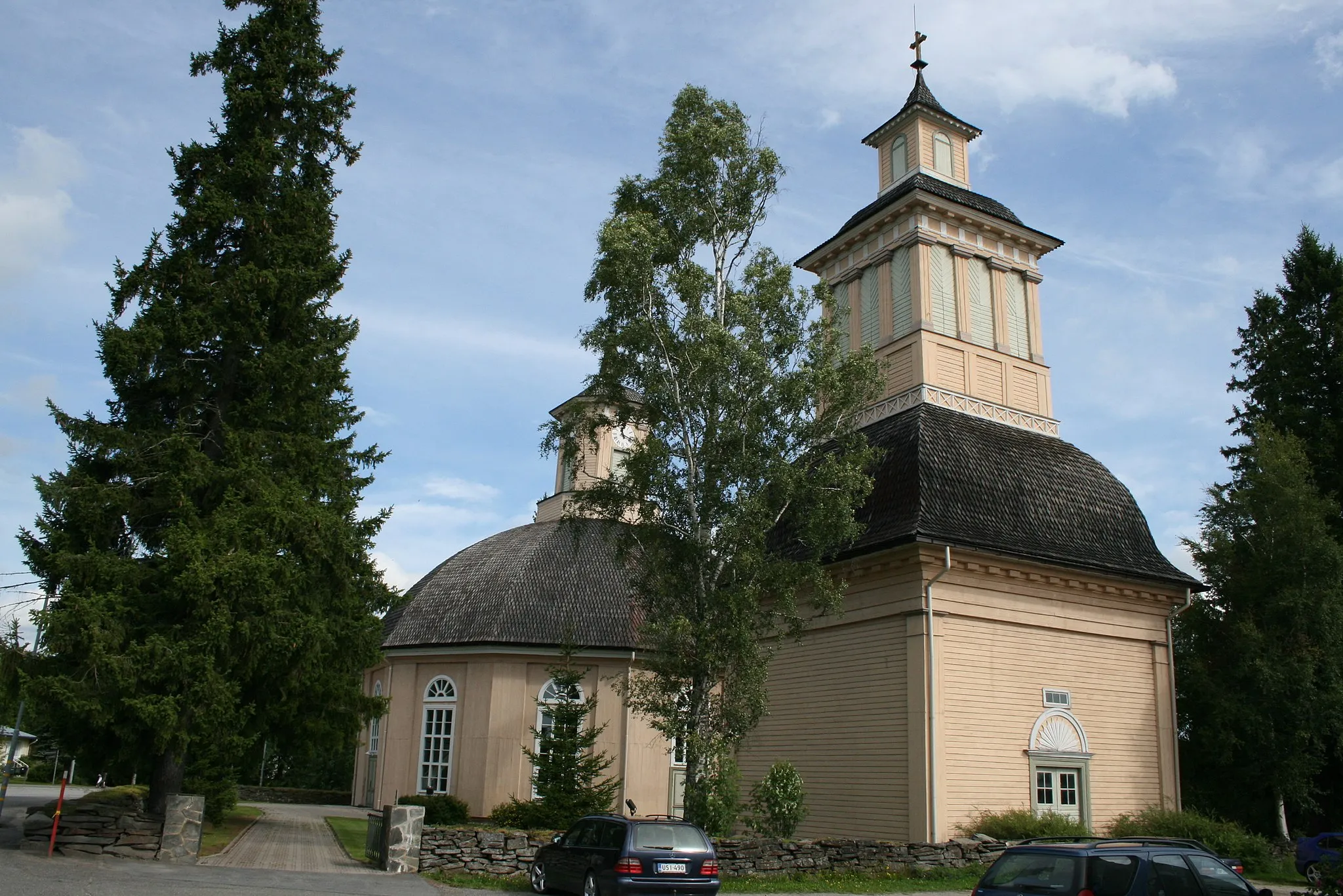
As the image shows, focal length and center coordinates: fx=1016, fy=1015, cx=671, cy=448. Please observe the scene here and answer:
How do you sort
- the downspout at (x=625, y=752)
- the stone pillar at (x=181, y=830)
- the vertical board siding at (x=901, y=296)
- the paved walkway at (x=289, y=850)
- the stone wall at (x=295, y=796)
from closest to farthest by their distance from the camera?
the stone pillar at (x=181, y=830) < the paved walkway at (x=289, y=850) < the vertical board siding at (x=901, y=296) < the downspout at (x=625, y=752) < the stone wall at (x=295, y=796)

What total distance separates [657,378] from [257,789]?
3420 centimetres

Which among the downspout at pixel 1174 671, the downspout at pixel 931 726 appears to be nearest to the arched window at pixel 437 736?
the downspout at pixel 931 726

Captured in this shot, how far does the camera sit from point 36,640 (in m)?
16.3

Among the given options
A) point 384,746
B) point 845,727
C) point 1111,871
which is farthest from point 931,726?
point 384,746

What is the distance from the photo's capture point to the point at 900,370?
23.8 metres

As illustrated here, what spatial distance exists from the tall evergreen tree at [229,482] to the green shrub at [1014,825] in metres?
11.7

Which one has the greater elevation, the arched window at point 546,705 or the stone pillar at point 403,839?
the arched window at point 546,705

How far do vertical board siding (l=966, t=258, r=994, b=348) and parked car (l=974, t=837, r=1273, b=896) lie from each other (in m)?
15.8

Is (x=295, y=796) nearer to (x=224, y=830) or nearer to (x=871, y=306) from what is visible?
(x=224, y=830)

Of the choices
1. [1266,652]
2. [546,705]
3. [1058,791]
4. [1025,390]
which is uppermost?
[1025,390]

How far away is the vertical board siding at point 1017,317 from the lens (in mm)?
24906

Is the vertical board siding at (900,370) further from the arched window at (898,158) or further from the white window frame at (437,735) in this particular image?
the white window frame at (437,735)

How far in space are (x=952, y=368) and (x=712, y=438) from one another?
8168mm

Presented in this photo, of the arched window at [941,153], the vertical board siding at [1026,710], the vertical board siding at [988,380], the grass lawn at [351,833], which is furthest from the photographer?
the arched window at [941,153]
